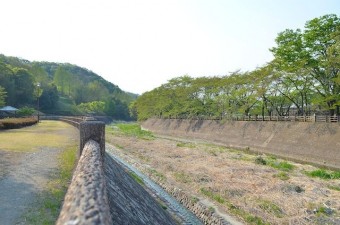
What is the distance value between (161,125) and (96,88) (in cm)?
6297

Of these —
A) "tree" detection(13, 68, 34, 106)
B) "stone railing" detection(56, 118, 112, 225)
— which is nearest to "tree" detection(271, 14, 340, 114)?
"stone railing" detection(56, 118, 112, 225)

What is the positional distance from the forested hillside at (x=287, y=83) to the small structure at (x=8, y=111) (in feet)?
102

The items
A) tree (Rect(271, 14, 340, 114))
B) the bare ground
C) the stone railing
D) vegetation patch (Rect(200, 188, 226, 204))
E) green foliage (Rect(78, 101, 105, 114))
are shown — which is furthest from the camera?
green foliage (Rect(78, 101, 105, 114))

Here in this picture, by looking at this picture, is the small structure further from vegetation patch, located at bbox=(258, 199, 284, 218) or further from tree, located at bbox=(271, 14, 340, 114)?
vegetation patch, located at bbox=(258, 199, 284, 218)

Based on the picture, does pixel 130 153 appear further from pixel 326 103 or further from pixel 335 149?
pixel 326 103

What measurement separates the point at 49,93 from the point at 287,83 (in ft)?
244

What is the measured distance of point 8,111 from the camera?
53.9 m

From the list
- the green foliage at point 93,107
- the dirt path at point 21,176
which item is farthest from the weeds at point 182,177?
the green foliage at point 93,107

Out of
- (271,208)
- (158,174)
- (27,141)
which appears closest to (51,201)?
(271,208)

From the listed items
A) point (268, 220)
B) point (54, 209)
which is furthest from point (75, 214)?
point (268, 220)

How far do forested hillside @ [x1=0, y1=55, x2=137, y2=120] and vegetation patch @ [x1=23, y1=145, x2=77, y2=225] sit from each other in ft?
133

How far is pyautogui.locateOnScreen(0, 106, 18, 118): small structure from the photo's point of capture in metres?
51.5

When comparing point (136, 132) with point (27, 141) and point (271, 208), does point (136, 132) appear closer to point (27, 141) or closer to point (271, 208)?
point (27, 141)

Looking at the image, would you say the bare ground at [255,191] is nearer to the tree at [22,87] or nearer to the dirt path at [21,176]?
the dirt path at [21,176]
